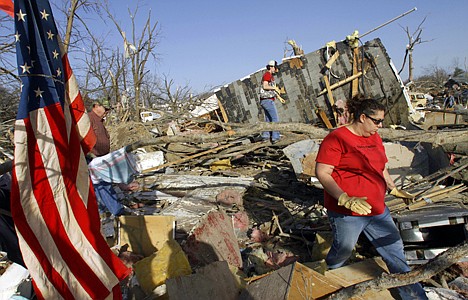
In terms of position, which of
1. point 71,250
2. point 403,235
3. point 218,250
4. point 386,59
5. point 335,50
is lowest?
point 403,235

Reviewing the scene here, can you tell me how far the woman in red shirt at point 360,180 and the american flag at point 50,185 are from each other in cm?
190

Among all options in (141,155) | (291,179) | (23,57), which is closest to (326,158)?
(23,57)

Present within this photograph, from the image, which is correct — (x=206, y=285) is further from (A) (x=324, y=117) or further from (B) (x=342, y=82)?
(B) (x=342, y=82)

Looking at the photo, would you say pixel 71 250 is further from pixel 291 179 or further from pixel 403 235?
pixel 291 179

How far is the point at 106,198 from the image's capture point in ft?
16.3

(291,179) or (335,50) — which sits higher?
(335,50)

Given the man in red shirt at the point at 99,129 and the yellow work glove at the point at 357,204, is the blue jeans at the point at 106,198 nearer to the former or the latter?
the man in red shirt at the point at 99,129

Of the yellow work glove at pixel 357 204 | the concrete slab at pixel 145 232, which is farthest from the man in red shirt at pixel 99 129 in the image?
the yellow work glove at pixel 357 204

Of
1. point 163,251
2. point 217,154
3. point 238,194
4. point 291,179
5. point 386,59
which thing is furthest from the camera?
point 386,59

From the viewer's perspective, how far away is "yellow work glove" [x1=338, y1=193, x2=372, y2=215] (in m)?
2.62

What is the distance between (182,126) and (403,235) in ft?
29.0

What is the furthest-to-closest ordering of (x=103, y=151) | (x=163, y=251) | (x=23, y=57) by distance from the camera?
(x=103, y=151) < (x=163, y=251) < (x=23, y=57)

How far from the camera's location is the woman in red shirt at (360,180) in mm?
2822

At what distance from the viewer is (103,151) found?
5.32 metres
